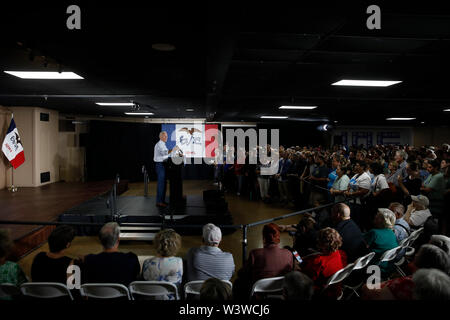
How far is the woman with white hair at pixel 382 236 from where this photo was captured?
3133 millimetres

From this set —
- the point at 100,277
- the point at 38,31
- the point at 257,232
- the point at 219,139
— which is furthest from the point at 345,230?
the point at 219,139

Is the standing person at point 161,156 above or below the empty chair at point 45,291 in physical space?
above

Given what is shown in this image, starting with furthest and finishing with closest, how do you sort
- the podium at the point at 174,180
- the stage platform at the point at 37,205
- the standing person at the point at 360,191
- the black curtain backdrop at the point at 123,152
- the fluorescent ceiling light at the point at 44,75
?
the black curtain backdrop at the point at 123,152 → the podium at the point at 174,180 → the standing person at the point at 360,191 → the stage platform at the point at 37,205 → the fluorescent ceiling light at the point at 44,75

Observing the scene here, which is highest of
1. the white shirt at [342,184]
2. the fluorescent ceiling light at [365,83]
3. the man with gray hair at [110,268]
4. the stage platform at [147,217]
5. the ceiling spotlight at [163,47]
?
the fluorescent ceiling light at [365,83]

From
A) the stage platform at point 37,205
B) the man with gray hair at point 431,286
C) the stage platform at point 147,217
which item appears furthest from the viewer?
the stage platform at point 147,217

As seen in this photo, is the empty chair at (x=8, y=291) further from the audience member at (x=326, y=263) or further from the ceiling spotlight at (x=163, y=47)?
the ceiling spotlight at (x=163, y=47)

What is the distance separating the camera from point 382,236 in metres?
3.14

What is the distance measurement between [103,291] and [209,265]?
0.82 metres

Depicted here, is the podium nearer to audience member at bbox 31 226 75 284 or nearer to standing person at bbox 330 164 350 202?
standing person at bbox 330 164 350 202

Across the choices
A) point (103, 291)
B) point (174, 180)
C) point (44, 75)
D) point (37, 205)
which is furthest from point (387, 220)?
point (37, 205)

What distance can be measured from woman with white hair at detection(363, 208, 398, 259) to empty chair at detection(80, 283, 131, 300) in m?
2.43

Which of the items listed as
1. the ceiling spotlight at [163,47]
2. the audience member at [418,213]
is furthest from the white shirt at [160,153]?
the audience member at [418,213]

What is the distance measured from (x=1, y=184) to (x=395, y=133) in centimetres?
2058
